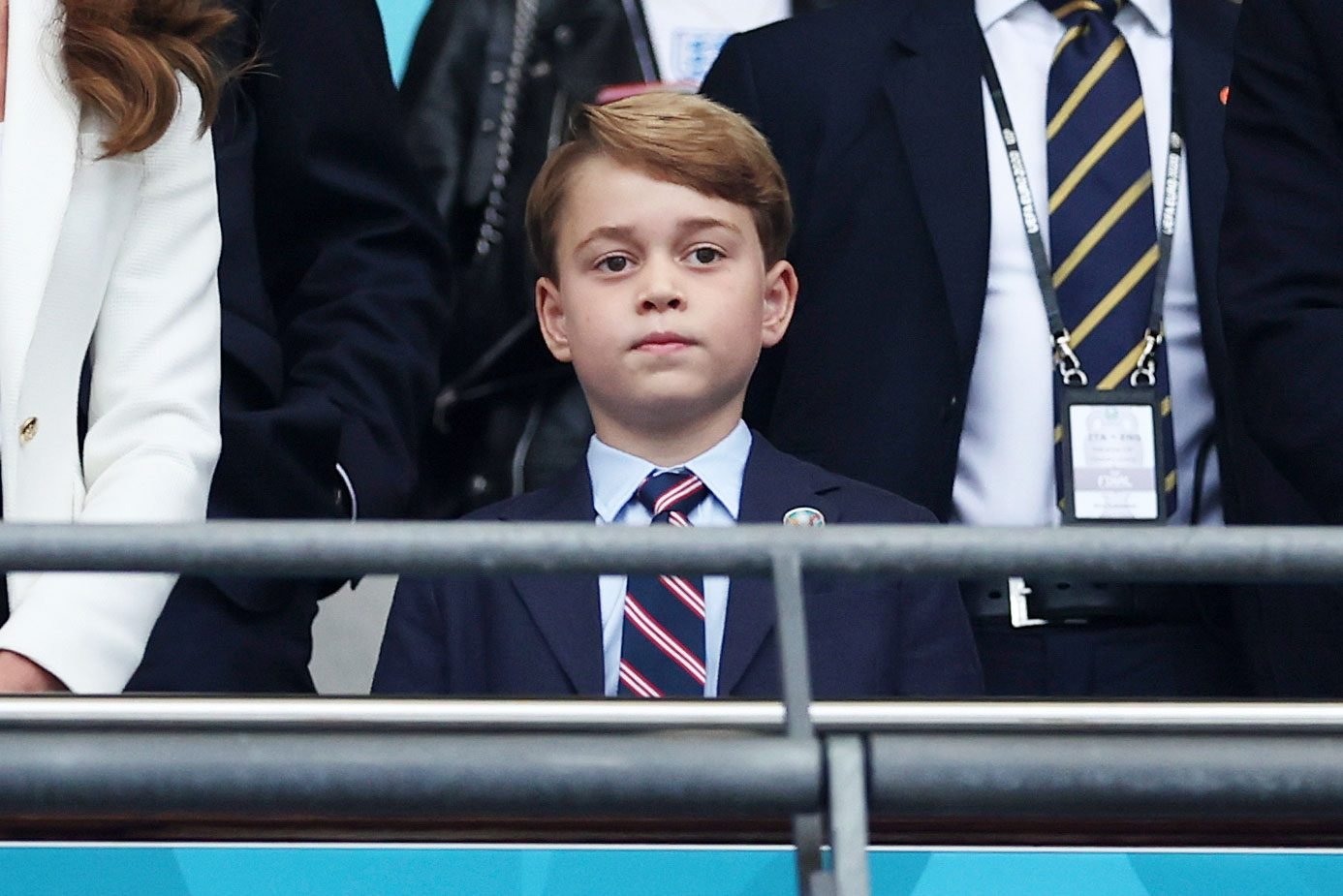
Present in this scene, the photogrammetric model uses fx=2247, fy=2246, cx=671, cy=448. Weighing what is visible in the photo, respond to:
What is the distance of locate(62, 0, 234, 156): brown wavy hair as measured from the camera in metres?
2.39

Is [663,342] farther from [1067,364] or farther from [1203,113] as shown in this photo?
[1203,113]

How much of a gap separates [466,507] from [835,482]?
915 millimetres

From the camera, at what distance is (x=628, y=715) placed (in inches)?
55.7

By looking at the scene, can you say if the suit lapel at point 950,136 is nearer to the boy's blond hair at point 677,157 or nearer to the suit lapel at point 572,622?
the boy's blond hair at point 677,157

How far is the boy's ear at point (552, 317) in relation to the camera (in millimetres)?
2947

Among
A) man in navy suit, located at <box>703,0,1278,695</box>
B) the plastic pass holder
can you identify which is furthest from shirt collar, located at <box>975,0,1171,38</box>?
the plastic pass holder

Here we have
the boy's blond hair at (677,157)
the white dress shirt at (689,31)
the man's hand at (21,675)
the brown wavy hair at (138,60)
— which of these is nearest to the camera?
the man's hand at (21,675)

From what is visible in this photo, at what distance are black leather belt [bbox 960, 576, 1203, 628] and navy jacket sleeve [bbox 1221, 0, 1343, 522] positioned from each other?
32 centimetres

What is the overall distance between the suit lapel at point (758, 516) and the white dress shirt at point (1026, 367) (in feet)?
1.23

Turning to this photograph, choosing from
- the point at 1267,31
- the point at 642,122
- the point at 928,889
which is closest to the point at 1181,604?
the point at 1267,31

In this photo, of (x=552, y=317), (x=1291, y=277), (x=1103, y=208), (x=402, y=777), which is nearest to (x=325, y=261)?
(x=552, y=317)

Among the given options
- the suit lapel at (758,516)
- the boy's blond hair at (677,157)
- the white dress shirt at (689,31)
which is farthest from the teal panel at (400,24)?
the suit lapel at (758,516)

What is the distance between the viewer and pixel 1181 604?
3.05 metres

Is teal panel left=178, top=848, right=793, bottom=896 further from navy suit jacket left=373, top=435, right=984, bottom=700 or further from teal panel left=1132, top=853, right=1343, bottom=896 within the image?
navy suit jacket left=373, top=435, right=984, bottom=700
